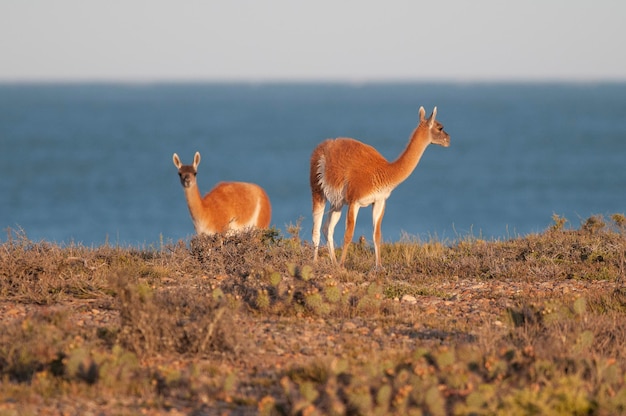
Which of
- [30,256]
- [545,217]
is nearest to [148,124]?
[545,217]

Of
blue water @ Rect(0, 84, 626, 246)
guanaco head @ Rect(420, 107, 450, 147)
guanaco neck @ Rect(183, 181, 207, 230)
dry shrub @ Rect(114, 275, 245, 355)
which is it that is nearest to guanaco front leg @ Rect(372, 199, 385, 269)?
guanaco head @ Rect(420, 107, 450, 147)

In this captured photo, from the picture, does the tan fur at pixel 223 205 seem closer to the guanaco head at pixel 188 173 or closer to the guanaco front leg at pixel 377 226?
the guanaco head at pixel 188 173

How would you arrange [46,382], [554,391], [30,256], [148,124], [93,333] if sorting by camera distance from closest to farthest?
[554,391] < [46,382] < [93,333] < [30,256] < [148,124]

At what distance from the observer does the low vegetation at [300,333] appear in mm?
6730

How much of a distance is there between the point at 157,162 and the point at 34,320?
261 feet

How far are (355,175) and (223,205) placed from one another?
2.35 meters

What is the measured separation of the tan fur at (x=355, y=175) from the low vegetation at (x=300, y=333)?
36.7 inches

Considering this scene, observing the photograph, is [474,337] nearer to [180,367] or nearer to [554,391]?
[554,391]

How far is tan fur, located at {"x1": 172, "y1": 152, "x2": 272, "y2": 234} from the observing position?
13.3 meters

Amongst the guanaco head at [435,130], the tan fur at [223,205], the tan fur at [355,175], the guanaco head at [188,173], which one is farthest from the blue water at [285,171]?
the guanaco head at [188,173]

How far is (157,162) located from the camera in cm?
8662

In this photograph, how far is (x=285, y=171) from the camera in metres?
81.4

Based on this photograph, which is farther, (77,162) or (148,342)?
(77,162)

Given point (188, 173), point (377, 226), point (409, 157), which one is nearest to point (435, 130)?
point (409, 157)
